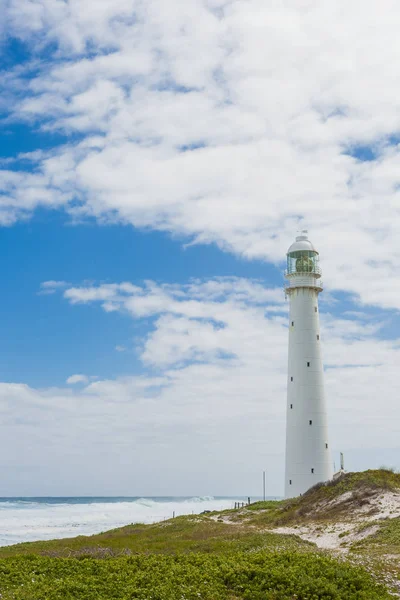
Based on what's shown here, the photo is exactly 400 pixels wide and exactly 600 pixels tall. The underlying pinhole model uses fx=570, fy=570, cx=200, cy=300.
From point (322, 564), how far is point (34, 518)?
55.5m

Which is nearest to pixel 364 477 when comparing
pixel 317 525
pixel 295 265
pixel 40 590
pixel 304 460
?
pixel 304 460

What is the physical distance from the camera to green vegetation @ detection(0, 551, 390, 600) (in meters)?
11.6

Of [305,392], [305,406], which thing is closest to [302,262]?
[305,392]

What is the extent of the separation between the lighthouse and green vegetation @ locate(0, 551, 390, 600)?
21097mm

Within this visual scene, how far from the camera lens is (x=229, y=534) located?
23859 mm

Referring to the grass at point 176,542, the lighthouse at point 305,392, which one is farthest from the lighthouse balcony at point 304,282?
the grass at point 176,542

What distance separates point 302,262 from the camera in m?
39.3

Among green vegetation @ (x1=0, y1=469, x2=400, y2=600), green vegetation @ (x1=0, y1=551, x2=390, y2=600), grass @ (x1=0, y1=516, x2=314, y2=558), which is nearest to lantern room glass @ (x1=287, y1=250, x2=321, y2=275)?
grass @ (x1=0, y1=516, x2=314, y2=558)

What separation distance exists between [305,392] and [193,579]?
80.7 feet

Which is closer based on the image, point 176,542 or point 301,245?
point 176,542

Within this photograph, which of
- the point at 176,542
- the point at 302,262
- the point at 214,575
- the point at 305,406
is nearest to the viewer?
the point at 214,575

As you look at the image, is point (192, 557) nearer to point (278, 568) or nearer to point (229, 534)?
point (278, 568)

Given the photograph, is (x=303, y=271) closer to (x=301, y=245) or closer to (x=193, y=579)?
(x=301, y=245)

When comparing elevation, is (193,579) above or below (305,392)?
below
